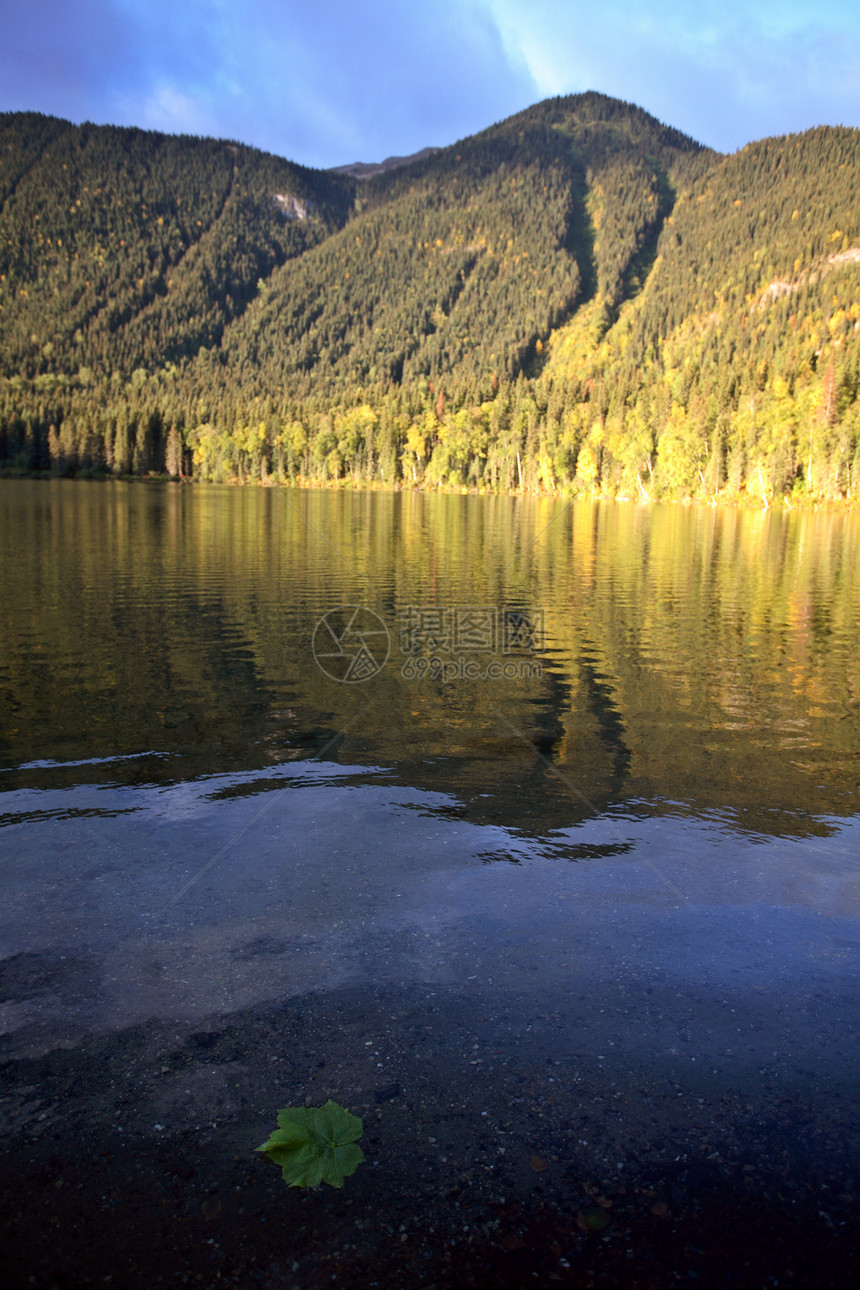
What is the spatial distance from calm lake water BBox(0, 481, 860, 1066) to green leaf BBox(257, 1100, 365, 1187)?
126cm

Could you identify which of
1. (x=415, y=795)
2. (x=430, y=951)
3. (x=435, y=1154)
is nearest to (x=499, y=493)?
(x=415, y=795)

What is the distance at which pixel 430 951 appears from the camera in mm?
5988

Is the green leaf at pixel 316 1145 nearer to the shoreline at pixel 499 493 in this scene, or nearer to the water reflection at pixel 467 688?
the water reflection at pixel 467 688

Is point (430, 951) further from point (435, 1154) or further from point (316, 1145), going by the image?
point (316, 1145)

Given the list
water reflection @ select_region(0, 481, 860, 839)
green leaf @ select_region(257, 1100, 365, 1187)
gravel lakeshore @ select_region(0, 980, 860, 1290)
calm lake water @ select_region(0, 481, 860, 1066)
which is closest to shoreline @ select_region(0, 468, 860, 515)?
water reflection @ select_region(0, 481, 860, 839)

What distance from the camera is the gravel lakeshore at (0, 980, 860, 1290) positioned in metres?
3.47

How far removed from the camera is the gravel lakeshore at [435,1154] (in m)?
3.47

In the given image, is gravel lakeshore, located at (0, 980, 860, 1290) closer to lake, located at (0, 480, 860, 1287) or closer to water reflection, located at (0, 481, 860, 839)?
lake, located at (0, 480, 860, 1287)

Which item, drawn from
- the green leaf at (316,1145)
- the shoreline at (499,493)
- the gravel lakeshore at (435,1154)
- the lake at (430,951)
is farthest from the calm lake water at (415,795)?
the shoreline at (499,493)

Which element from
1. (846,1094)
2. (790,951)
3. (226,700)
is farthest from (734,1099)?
(226,700)

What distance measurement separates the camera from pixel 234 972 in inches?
221

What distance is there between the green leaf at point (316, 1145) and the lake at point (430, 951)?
0.28 feet

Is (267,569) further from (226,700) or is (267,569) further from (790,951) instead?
(790,951)

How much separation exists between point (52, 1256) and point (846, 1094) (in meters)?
4.40
